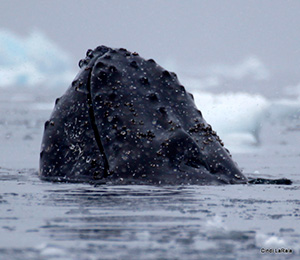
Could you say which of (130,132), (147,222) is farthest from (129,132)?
(147,222)

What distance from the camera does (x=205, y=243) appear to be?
12.8 feet

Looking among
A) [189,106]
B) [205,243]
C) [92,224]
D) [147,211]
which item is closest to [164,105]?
[189,106]

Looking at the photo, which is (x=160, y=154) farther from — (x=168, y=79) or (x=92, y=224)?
(x=92, y=224)

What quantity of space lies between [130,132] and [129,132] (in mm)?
13

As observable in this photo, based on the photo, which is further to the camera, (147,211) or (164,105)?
(164,105)

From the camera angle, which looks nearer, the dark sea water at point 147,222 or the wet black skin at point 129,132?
the dark sea water at point 147,222

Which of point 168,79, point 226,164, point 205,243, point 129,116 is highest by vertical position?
point 168,79

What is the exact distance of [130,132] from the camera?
26.2 ft

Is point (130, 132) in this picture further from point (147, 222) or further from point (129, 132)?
point (147, 222)

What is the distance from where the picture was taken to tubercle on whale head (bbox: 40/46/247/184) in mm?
7668

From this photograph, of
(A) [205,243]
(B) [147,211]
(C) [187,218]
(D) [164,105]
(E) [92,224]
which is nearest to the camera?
(A) [205,243]

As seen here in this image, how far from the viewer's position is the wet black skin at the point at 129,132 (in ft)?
25.1

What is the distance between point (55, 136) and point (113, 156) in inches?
42.1

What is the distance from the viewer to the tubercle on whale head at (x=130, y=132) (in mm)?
7668
